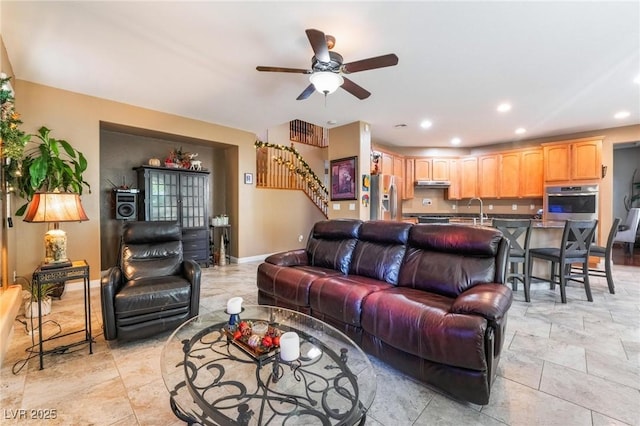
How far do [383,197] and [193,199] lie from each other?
3691 millimetres

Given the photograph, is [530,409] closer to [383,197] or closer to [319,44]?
[319,44]

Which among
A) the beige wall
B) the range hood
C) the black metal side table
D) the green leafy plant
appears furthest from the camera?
the range hood

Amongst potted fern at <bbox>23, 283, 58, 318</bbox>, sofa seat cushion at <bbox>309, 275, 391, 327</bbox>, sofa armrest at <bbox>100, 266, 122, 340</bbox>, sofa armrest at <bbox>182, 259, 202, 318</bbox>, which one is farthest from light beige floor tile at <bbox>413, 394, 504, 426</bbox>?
potted fern at <bbox>23, 283, 58, 318</bbox>

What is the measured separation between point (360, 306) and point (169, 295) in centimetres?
169

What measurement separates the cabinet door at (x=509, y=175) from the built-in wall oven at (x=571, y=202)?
610mm

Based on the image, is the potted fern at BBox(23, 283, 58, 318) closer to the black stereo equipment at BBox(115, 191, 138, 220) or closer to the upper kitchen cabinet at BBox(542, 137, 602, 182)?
the black stereo equipment at BBox(115, 191, 138, 220)

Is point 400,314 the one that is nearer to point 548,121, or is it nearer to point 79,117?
point 79,117

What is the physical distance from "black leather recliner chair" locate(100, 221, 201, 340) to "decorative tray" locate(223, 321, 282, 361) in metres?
0.94

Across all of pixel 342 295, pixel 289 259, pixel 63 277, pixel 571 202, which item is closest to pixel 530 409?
pixel 342 295

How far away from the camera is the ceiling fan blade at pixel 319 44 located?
6.66 ft

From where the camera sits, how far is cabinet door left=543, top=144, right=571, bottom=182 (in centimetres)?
557

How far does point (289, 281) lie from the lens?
271 cm

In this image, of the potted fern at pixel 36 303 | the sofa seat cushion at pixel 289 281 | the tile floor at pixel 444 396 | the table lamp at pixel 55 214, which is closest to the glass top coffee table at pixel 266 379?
the tile floor at pixel 444 396

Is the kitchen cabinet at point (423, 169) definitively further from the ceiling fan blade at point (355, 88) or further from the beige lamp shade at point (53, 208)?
the beige lamp shade at point (53, 208)
